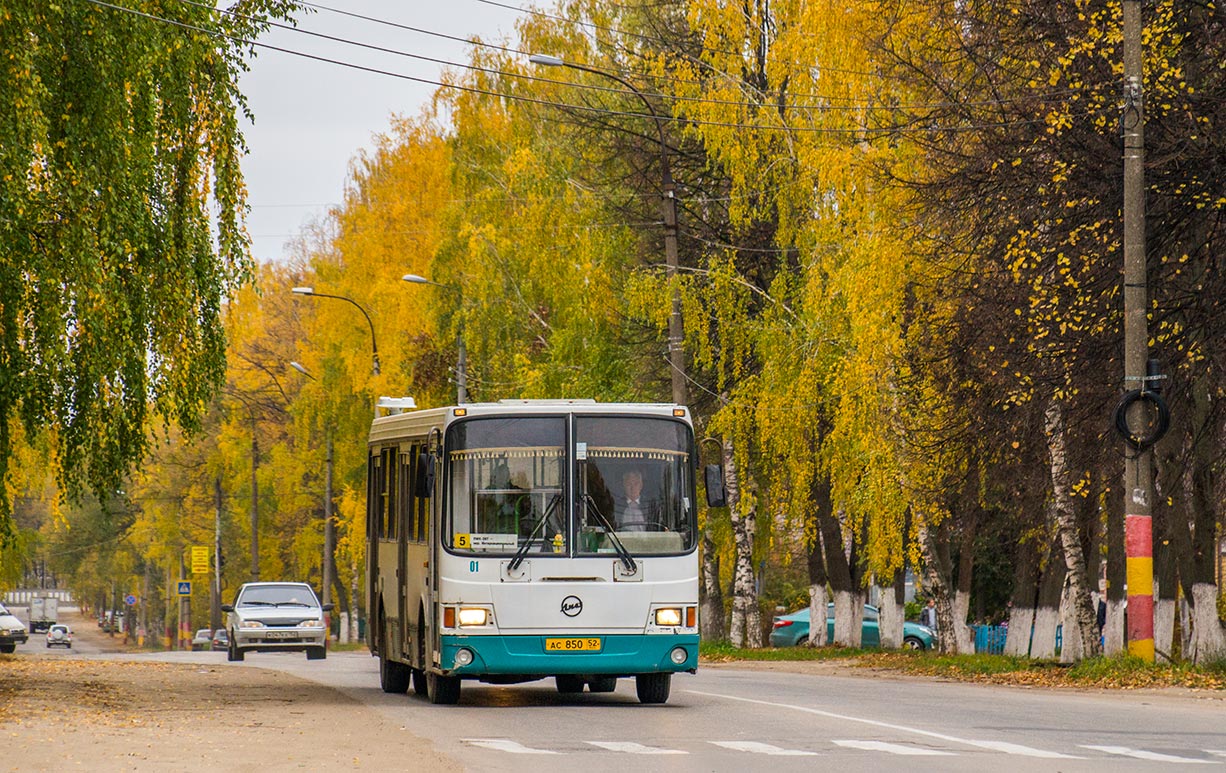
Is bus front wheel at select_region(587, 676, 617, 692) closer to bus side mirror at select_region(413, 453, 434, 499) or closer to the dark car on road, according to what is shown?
bus side mirror at select_region(413, 453, 434, 499)

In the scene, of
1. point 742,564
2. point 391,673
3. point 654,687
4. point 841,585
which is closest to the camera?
point 654,687

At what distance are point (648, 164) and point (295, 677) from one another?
49.0ft

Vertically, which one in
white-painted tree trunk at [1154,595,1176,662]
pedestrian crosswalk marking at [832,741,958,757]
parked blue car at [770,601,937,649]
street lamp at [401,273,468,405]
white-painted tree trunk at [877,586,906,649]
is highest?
street lamp at [401,273,468,405]

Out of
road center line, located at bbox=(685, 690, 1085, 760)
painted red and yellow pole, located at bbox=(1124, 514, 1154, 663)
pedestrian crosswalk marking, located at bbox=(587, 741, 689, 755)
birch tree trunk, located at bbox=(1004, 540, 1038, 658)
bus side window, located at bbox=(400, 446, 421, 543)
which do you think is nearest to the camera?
road center line, located at bbox=(685, 690, 1085, 760)

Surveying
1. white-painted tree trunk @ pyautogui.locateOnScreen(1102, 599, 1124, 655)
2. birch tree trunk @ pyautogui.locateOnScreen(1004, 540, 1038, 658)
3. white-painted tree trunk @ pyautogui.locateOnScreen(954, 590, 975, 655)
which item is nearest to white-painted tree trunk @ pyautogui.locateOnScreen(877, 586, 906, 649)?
white-painted tree trunk @ pyautogui.locateOnScreen(954, 590, 975, 655)

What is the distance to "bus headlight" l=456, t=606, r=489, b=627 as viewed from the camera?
18.4m

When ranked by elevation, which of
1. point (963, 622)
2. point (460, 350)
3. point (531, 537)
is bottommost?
point (963, 622)

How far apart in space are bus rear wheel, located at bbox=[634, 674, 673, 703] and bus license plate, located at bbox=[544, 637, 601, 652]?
1.05m

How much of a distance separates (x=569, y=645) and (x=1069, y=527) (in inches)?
427

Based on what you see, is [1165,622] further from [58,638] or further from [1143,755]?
[58,638]

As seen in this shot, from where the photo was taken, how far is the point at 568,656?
18.5 m

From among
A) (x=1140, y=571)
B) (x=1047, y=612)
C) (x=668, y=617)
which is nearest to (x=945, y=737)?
(x=668, y=617)

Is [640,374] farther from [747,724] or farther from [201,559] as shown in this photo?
[201,559]

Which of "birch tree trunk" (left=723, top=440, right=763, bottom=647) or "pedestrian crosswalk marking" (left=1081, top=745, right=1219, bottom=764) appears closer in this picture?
"pedestrian crosswalk marking" (left=1081, top=745, right=1219, bottom=764)
